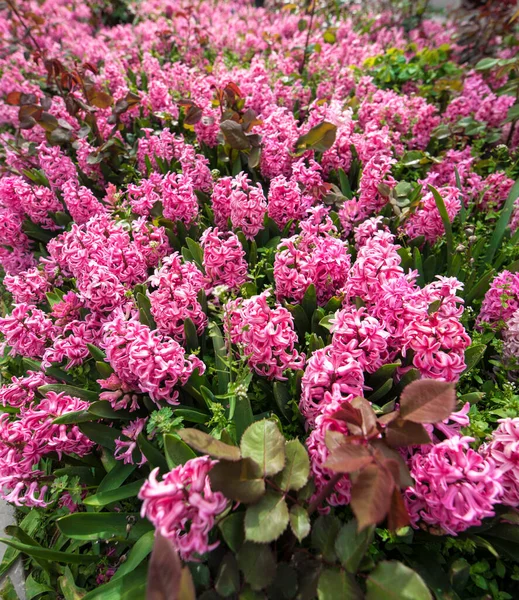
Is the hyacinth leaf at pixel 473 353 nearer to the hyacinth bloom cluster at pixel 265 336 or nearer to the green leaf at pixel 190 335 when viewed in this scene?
the hyacinth bloom cluster at pixel 265 336

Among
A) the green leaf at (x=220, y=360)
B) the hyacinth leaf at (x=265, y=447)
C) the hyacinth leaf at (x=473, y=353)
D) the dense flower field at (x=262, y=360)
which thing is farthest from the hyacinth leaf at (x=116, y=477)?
the hyacinth leaf at (x=473, y=353)

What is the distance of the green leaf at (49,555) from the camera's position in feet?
5.08

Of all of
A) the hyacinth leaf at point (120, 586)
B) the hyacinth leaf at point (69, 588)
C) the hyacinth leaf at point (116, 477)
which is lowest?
the hyacinth leaf at point (69, 588)

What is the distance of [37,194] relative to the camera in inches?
104

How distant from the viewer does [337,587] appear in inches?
42.5

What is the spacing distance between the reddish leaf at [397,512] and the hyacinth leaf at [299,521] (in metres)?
0.24

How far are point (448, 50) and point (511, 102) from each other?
1.43m

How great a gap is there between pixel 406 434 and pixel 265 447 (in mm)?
409

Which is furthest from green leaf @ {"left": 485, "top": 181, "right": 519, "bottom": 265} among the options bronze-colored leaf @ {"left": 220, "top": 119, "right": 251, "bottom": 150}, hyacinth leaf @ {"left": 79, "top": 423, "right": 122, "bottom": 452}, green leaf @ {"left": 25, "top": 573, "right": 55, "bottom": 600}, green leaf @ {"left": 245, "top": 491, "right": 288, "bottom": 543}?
green leaf @ {"left": 25, "top": 573, "right": 55, "bottom": 600}

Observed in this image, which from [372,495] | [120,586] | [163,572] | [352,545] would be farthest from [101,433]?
[372,495]

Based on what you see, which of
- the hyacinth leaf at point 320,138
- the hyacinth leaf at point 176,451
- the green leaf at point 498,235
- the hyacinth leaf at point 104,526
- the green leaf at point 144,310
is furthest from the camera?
the hyacinth leaf at point 320,138

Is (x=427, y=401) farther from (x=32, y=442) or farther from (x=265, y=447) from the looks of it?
(x=32, y=442)

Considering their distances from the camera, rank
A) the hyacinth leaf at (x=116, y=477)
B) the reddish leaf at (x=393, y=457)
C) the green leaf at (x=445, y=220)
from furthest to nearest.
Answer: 1. the green leaf at (x=445, y=220)
2. the hyacinth leaf at (x=116, y=477)
3. the reddish leaf at (x=393, y=457)

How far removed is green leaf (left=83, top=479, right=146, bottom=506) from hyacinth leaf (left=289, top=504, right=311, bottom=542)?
732 mm
